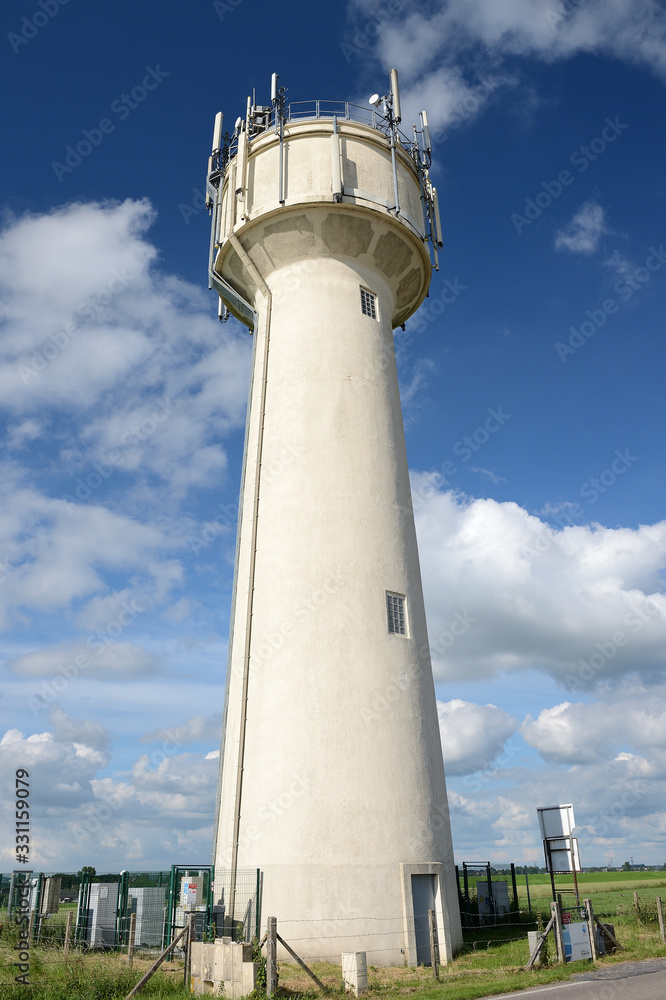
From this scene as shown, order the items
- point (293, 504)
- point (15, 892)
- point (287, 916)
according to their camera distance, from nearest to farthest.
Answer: point (287, 916), point (293, 504), point (15, 892)

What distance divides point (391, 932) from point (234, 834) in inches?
174

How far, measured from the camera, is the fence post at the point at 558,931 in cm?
1789

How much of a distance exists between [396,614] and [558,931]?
28.8 feet

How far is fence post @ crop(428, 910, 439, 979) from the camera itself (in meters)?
16.3

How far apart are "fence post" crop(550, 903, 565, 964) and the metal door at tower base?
295cm

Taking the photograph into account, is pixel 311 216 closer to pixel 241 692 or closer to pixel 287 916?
pixel 241 692

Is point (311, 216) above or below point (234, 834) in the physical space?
above

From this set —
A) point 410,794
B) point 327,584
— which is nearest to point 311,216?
point 327,584

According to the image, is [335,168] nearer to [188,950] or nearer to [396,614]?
[396,614]

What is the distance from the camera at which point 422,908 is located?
59.8ft

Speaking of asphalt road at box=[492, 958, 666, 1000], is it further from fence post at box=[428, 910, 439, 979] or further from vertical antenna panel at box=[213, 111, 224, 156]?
vertical antenna panel at box=[213, 111, 224, 156]

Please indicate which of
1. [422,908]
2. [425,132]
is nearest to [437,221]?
[425,132]

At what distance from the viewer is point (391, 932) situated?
1747cm

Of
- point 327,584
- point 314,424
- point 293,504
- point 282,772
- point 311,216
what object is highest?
point 311,216
